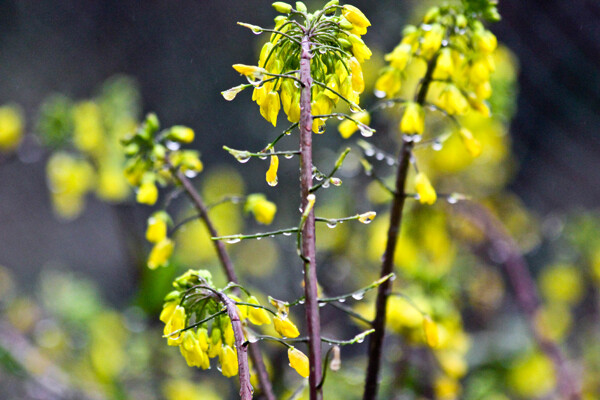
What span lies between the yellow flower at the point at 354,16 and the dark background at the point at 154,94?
145 centimetres

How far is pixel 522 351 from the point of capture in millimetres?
1159

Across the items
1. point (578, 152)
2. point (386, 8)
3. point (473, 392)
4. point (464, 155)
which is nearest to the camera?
point (473, 392)

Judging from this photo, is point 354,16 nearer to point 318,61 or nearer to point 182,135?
point 318,61

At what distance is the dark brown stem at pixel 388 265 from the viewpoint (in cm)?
51

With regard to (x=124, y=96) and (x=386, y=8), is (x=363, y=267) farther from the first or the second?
(x=386, y=8)

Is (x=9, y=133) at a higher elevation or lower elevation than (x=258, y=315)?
lower

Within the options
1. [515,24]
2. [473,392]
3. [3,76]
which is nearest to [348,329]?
[473,392]

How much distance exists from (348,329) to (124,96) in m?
0.77

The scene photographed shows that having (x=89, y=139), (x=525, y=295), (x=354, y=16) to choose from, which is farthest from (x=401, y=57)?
(x=89, y=139)

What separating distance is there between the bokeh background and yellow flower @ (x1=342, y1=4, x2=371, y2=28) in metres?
1.31

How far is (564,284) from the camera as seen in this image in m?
1.40

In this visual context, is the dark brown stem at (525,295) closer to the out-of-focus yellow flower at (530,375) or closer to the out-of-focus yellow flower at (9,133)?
the out-of-focus yellow flower at (530,375)

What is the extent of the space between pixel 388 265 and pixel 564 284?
104 cm

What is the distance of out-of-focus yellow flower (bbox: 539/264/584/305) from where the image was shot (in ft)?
4.62
